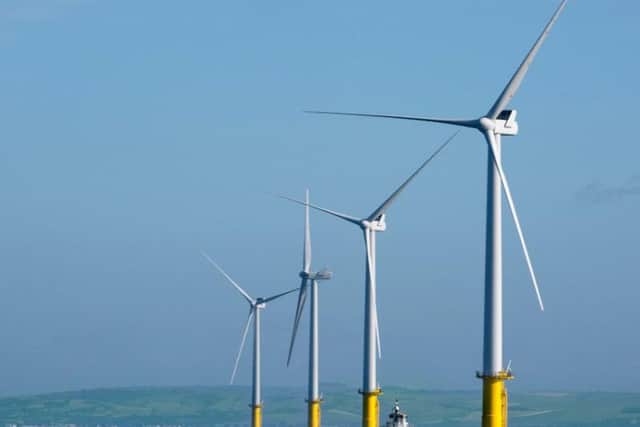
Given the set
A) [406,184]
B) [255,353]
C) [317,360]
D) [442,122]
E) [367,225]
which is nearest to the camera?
[442,122]

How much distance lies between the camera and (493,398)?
71875 millimetres

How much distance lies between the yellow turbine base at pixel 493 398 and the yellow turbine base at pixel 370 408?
43092 mm

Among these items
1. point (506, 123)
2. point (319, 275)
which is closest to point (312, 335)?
point (319, 275)

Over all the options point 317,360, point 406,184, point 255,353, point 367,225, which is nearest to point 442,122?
point 406,184

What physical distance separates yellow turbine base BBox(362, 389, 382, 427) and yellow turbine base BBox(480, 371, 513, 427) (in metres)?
43.1

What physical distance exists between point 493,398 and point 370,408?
44.4m

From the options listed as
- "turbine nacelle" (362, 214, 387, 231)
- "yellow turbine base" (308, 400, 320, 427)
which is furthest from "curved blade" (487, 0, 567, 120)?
"yellow turbine base" (308, 400, 320, 427)

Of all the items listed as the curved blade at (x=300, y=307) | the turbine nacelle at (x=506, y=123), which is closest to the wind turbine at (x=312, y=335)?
the curved blade at (x=300, y=307)

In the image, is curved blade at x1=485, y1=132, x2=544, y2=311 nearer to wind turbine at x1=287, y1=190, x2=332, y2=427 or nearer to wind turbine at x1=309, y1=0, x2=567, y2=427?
wind turbine at x1=309, y1=0, x2=567, y2=427

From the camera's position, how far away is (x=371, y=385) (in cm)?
→ 11538

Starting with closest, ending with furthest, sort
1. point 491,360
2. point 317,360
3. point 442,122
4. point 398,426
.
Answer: point 491,360 < point 442,122 < point 398,426 < point 317,360

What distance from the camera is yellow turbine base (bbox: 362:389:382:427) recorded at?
115438mm

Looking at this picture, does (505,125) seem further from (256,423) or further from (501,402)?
(256,423)

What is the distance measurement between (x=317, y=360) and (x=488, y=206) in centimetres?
6949
